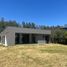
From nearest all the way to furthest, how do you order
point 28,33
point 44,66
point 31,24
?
point 44,66 < point 28,33 < point 31,24

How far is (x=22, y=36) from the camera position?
42.8 meters

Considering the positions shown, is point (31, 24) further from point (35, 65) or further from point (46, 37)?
point (35, 65)

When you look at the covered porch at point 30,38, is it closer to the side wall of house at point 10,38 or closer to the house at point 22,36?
the house at point 22,36

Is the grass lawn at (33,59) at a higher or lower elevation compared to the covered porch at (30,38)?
lower

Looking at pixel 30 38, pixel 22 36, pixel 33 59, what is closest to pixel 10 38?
pixel 22 36

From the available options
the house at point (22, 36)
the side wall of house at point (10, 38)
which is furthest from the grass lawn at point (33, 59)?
the house at point (22, 36)

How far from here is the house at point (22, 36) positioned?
36.8 m

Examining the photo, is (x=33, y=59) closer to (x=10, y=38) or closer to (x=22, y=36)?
(x=10, y=38)

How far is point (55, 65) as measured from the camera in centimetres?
1262

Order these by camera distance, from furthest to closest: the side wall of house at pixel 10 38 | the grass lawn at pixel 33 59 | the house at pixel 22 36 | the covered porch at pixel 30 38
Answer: the covered porch at pixel 30 38 → the house at pixel 22 36 → the side wall of house at pixel 10 38 → the grass lawn at pixel 33 59

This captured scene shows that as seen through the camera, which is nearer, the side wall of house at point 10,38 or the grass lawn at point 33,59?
the grass lawn at point 33,59

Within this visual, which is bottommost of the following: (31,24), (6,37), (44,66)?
(44,66)

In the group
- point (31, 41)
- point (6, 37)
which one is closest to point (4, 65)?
point (6, 37)

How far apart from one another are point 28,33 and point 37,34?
169 inches
